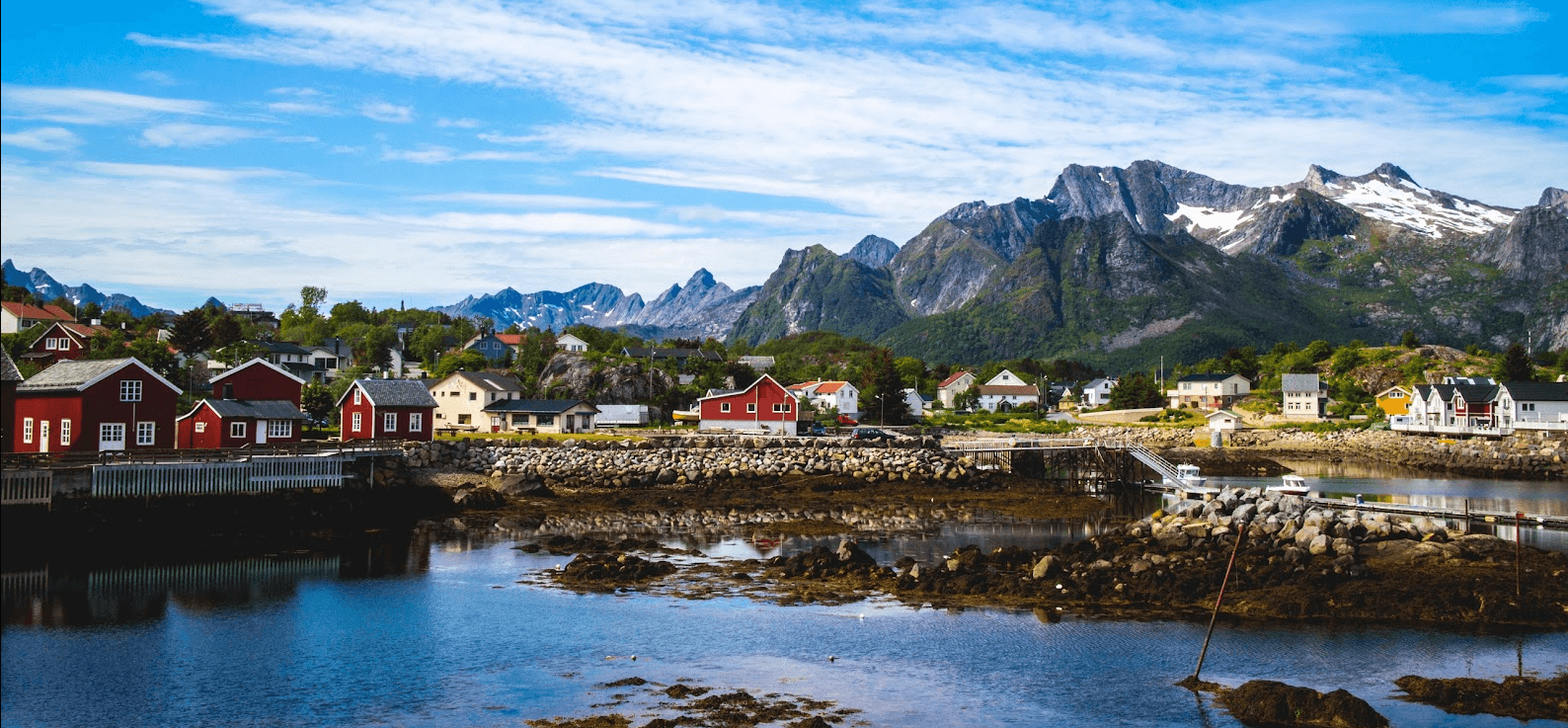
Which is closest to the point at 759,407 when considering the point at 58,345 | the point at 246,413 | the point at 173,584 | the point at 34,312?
the point at 246,413

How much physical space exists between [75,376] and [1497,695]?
4563cm

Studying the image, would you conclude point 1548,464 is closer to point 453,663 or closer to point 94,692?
point 453,663

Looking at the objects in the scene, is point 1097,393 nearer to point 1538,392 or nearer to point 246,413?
point 1538,392

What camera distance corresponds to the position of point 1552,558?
3284cm

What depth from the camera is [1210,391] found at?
441 feet

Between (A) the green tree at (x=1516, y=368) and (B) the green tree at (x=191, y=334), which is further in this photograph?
(A) the green tree at (x=1516, y=368)

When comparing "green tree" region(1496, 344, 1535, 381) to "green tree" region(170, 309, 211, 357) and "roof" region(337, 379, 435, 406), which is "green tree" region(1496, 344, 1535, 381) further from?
"green tree" region(170, 309, 211, 357)

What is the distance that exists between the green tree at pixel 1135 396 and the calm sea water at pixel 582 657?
4119 inches

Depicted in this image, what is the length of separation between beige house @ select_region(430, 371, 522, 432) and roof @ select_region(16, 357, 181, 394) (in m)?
33.2

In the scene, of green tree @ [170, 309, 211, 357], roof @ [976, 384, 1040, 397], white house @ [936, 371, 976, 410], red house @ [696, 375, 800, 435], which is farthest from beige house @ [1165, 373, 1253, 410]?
green tree @ [170, 309, 211, 357]

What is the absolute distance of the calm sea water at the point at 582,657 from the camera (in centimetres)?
2141

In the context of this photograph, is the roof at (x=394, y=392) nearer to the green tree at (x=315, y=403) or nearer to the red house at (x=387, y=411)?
the red house at (x=387, y=411)

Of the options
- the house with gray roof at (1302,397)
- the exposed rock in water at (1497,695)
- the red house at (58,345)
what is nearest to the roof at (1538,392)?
the house with gray roof at (1302,397)

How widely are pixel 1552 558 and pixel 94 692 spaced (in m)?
36.0
